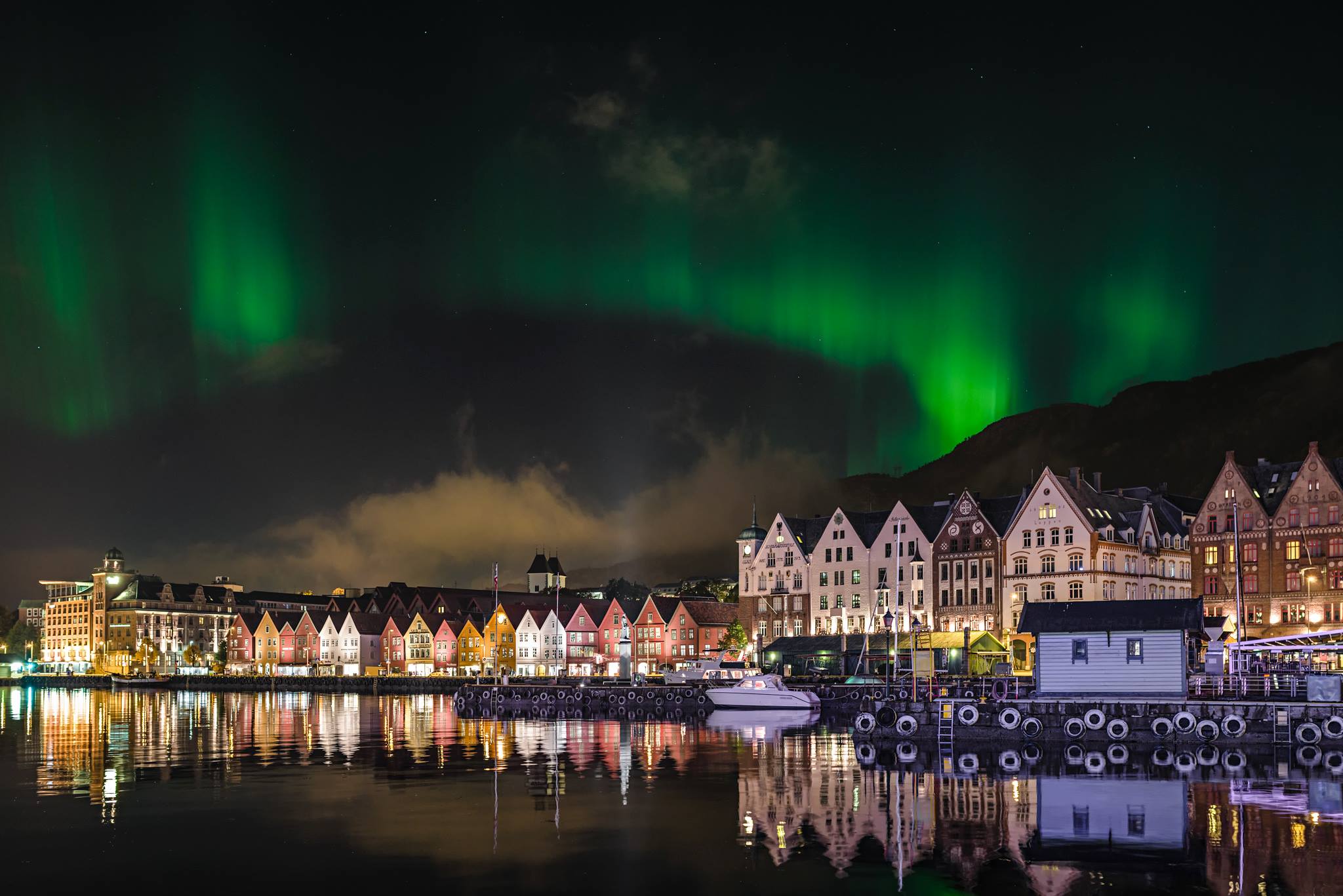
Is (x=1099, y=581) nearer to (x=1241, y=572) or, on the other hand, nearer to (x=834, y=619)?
(x=1241, y=572)

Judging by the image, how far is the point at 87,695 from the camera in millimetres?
179500

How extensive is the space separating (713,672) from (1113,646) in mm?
53415

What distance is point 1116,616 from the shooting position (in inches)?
2564

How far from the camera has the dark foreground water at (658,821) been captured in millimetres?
29500

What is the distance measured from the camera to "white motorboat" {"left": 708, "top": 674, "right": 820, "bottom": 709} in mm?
96188

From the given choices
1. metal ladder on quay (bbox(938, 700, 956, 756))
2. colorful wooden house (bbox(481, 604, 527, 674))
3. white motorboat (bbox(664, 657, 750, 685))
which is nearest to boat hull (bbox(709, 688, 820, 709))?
white motorboat (bbox(664, 657, 750, 685))

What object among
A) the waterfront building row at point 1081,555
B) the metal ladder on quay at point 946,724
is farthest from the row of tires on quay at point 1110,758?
the waterfront building row at point 1081,555

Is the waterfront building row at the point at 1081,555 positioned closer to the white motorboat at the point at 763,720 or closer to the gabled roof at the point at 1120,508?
the gabled roof at the point at 1120,508

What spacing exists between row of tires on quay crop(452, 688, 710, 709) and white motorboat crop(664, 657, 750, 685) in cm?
496

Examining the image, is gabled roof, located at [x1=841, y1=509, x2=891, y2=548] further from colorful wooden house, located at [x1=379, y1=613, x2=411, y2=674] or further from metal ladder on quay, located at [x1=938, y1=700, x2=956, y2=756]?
colorful wooden house, located at [x1=379, y1=613, x2=411, y2=674]

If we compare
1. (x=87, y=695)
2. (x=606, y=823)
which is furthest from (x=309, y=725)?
(x=87, y=695)

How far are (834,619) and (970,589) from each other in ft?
51.1

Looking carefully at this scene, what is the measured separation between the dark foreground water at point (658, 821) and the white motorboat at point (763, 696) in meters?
29.2

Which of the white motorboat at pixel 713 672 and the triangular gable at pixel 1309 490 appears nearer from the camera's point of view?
the triangular gable at pixel 1309 490
